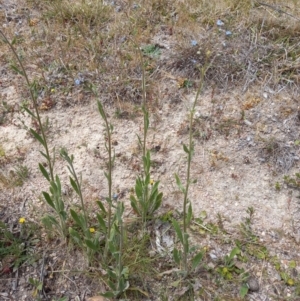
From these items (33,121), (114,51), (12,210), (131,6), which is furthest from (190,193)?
(131,6)

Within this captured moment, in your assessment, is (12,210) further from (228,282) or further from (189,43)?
(189,43)

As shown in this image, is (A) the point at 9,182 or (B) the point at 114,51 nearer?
(A) the point at 9,182

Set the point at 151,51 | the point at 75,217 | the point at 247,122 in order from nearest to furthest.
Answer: the point at 75,217, the point at 247,122, the point at 151,51

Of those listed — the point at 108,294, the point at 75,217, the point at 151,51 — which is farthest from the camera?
the point at 151,51

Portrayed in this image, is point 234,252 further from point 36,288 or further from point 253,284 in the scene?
point 36,288

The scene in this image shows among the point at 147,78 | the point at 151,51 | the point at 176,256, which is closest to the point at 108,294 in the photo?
the point at 176,256

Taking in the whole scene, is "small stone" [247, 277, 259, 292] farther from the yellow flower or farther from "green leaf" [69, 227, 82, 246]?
the yellow flower

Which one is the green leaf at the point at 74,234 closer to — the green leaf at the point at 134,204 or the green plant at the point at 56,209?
the green plant at the point at 56,209

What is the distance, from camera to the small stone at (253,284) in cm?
217

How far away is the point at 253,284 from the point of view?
2186mm

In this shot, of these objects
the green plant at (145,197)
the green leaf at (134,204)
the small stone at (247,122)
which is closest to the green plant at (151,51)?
the small stone at (247,122)

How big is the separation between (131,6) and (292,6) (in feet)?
5.13

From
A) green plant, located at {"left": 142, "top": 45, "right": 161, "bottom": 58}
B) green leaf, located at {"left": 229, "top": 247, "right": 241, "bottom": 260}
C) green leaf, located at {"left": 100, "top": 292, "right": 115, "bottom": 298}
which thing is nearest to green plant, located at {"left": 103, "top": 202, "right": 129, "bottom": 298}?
green leaf, located at {"left": 100, "top": 292, "right": 115, "bottom": 298}

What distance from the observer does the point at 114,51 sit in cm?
353
